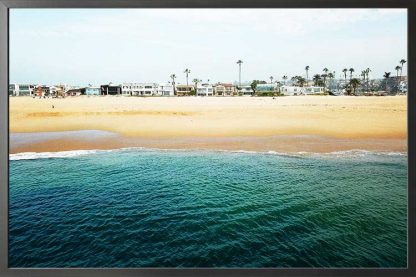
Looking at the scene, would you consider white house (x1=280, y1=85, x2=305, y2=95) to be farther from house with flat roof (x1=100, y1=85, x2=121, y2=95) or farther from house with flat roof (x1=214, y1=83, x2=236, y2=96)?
house with flat roof (x1=100, y1=85, x2=121, y2=95)

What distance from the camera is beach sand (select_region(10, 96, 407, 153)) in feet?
32.6

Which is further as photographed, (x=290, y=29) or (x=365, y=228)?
(x=290, y=29)

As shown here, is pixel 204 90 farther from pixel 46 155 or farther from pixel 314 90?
pixel 46 155

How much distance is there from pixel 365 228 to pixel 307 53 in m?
12.7

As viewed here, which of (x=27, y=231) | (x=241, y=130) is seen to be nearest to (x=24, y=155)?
(x=27, y=231)

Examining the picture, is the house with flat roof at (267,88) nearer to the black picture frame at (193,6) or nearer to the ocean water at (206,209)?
the ocean water at (206,209)

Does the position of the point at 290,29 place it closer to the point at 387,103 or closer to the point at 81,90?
the point at 387,103

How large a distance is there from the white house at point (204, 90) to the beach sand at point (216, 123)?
0.51 meters

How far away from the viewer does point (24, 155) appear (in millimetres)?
9258

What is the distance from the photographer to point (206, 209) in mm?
6277

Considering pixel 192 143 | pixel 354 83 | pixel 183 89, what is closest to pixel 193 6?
pixel 192 143

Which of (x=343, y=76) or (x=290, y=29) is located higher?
(x=290, y=29)

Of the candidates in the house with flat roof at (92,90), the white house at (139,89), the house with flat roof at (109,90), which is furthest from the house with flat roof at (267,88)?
the house with flat roof at (92,90)

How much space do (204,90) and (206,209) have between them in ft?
28.5
